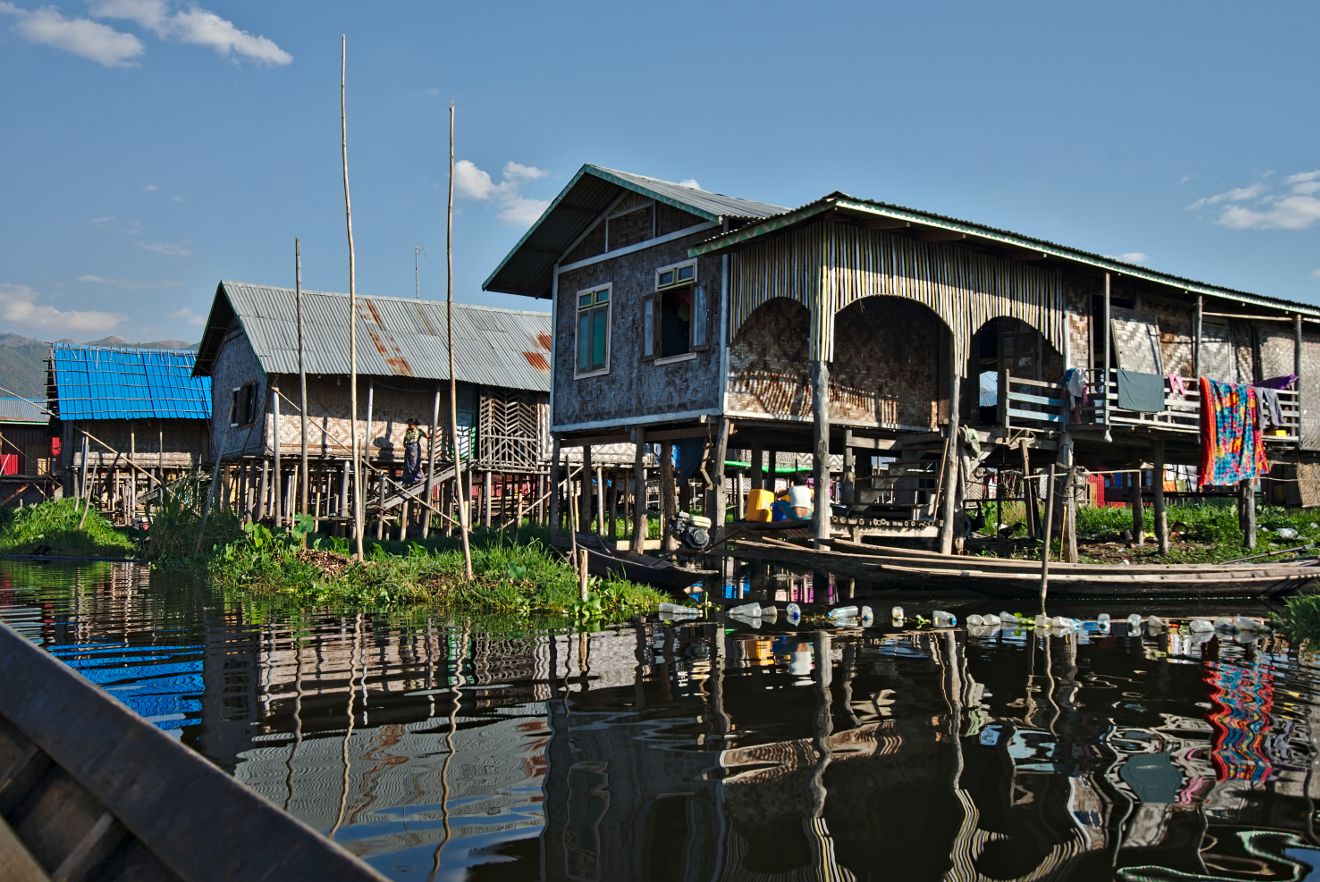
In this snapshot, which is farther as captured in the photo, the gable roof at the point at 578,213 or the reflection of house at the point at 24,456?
the reflection of house at the point at 24,456

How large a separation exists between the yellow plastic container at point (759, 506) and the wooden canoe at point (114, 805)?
1392 centimetres

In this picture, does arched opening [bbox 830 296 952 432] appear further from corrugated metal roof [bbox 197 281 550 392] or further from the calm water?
corrugated metal roof [bbox 197 281 550 392]

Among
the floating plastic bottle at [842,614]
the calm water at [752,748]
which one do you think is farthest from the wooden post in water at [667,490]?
the calm water at [752,748]

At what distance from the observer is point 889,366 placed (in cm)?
1681

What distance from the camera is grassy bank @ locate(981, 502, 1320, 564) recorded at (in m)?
18.5

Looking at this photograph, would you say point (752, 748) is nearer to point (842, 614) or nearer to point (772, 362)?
point (842, 614)

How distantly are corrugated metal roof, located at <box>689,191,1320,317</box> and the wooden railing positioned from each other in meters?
1.59

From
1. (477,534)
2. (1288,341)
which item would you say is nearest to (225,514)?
(477,534)

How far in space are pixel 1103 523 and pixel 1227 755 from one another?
19.4 m

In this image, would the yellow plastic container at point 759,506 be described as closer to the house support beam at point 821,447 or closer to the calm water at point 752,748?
the house support beam at point 821,447

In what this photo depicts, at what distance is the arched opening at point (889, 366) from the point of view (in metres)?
16.3

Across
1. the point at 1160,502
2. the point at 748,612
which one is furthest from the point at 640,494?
the point at 1160,502

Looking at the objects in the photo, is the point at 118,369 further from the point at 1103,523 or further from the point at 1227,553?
the point at 1227,553

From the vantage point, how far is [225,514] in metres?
20.0
